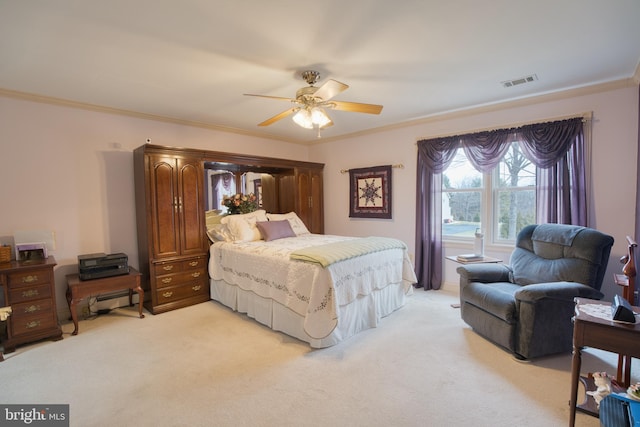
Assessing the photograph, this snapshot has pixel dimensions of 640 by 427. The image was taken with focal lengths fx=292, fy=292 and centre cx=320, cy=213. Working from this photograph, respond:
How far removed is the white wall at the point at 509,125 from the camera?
10.0 ft

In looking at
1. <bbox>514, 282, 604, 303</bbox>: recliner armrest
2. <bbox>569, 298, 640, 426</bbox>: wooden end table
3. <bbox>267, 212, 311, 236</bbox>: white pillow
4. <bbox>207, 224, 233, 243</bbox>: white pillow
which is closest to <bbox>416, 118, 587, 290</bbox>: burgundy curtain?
<bbox>514, 282, 604, 303</bbox>: recliner armrest

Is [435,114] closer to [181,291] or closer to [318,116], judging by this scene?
[318,116]

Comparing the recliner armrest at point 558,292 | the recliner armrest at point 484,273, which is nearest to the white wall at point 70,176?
the recliner armrest at point 484,273

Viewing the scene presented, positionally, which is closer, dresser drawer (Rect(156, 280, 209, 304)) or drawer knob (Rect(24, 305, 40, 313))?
drawer knob (Rect(24, 305, 40, 313))

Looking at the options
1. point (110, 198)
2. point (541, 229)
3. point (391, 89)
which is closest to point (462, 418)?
point (541, 229)

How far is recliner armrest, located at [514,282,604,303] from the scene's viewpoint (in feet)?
7.67

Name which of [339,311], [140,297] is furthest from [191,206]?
[339,311]

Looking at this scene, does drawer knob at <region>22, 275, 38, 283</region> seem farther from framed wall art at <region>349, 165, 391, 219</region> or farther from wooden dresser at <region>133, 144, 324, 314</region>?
framed wall art at <region>349, 165, 391, 219</region>

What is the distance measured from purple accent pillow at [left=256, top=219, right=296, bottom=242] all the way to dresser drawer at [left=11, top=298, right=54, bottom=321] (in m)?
2.29

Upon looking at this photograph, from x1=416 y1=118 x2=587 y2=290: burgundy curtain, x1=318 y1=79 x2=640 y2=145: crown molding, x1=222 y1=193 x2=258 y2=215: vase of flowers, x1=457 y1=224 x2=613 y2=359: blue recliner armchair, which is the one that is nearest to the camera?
x1=457 y1=224 x2=613 y2=359: blue recliner armchair

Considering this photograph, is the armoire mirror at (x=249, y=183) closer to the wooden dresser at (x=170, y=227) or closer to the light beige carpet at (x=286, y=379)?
the wooden dresser at (x=170, y=227)

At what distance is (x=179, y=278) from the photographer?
3781mm

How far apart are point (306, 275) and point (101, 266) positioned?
236cm

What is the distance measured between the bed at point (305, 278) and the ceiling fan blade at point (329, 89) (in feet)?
4.67
